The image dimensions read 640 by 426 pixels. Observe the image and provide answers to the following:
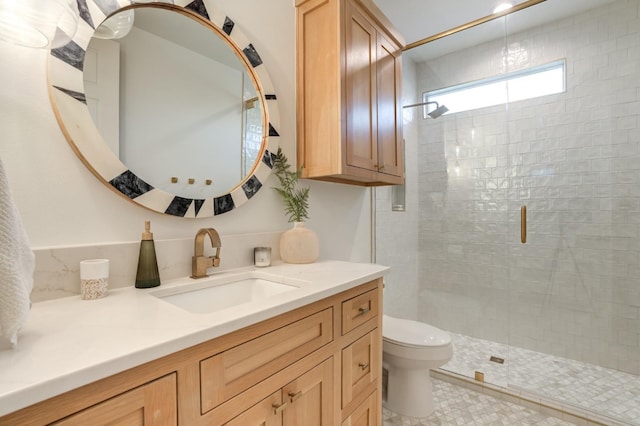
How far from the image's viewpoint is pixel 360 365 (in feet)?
4.00

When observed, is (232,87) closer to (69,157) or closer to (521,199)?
(69,157)

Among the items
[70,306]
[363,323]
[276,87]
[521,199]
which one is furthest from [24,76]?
[521,199]

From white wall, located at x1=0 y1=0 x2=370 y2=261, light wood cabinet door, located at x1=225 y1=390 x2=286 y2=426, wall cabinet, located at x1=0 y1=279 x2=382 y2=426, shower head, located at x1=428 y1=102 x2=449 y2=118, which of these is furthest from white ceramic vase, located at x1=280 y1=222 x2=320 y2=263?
shower head, located at x1=428 y1=102 x2=449 y2=118

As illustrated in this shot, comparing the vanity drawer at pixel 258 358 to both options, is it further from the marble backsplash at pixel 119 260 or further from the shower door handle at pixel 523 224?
the shower door handle at pixel 523 224

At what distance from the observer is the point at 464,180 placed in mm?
2779

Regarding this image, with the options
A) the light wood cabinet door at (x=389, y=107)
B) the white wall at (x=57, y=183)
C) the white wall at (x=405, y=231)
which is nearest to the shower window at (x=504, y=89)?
the white wall at (x=405, y=231)

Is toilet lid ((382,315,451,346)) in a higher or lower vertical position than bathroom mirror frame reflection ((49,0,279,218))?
lower

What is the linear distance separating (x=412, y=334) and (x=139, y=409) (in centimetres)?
166

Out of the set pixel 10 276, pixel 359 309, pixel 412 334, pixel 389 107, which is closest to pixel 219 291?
pixel 359 309

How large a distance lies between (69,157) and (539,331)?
3.17 m

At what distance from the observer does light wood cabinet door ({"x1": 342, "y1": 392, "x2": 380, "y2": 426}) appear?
1174mm

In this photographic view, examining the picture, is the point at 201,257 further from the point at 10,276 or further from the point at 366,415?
the point at 366,415

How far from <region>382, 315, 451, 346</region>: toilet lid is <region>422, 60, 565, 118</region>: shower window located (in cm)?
191

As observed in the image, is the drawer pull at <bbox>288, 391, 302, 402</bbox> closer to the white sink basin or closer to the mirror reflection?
the white sink basin
